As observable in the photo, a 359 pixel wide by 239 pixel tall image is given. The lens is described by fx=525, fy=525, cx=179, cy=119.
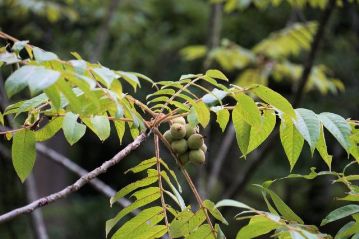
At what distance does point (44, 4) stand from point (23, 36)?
985mm

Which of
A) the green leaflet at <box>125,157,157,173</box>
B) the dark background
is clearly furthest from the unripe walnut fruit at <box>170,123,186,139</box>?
the dark background

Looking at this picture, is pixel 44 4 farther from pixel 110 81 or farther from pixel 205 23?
pixel 110 81

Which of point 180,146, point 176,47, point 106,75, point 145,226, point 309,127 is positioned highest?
point 106,75

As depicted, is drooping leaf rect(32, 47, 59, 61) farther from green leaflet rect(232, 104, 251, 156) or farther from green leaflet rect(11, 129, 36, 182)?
green leaflet rect(232, 104, 251, 156)

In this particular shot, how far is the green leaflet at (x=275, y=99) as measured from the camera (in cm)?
115

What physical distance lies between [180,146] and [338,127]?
0.37 metres

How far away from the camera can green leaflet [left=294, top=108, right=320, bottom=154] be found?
1.14 metres

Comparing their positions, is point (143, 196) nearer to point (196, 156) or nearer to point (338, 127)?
point (196, 156)

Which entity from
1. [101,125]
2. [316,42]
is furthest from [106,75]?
[316,42]

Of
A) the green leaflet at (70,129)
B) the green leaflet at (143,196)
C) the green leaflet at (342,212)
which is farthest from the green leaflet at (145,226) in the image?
the green leaflet at (342,212)

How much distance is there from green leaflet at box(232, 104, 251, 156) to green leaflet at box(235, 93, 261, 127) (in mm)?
45

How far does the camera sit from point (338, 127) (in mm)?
1188

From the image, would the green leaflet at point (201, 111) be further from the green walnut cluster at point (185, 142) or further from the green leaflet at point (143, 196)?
the green leaflet at point (143, 196)

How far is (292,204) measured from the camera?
6656 millimetres
